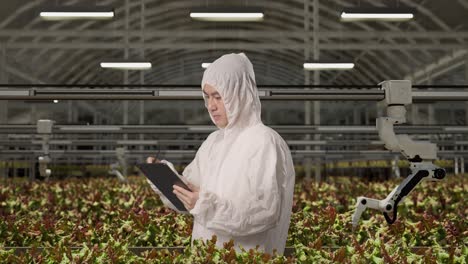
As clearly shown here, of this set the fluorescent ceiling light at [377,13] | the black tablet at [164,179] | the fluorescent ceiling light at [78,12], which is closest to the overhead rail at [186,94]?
the black tablet at [164,179]

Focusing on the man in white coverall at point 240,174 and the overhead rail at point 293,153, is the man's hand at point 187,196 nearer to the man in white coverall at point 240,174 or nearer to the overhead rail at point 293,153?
the man in white coverall at point 240,174

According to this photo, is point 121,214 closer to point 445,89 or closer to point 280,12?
point 445,89

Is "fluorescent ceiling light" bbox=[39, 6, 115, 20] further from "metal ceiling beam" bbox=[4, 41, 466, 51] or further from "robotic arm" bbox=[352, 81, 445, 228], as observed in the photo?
"metal ceiling beam" bbox=[4, 41, 466, 51]

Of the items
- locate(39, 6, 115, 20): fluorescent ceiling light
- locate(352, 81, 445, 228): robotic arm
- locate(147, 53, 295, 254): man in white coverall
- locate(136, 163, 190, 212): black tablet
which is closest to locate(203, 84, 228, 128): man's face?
locate(147, 53, 295, 254): man in white coverall

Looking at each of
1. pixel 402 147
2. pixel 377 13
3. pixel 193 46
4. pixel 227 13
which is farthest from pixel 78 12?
pixel 193 46

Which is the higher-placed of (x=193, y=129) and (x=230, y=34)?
(x=230, y=34)

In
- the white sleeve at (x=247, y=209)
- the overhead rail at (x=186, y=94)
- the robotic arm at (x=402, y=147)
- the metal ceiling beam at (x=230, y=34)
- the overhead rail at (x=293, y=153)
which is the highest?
the metal ceiling beam at (x=230, y=34)

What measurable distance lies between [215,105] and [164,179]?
0.38m

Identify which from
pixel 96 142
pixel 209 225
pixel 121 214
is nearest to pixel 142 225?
pixel 121 214

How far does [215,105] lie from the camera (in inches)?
106

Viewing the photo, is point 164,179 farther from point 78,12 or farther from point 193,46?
point 193,46

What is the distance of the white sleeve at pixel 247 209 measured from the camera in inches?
93.7

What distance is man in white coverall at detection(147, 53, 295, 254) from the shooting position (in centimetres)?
239

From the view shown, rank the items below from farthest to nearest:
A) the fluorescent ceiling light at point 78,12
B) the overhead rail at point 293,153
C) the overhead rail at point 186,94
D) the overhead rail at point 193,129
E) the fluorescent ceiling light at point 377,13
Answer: the fluorescent ceiling light at point 377,13
the fluorescent ceiling light at point 78,12
the overhead rail at point 293,153
the overhead rail at point 193,129
the overhead rail at point 186,94
